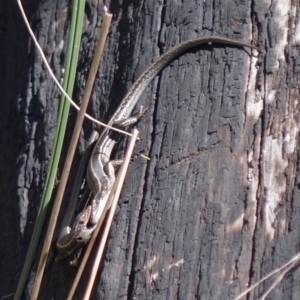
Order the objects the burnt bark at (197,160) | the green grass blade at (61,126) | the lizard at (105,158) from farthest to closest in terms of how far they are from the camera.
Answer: the lizard at (105,158)
the green grass blade at (61,126)
the burnt bark at (197,160)

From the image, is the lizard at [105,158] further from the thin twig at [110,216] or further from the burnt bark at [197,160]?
the thin twig at [110,216]

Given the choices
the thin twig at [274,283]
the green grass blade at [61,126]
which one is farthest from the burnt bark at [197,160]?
the green grass blade at [61,126]

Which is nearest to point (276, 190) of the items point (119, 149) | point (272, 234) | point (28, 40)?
point (272, 234)

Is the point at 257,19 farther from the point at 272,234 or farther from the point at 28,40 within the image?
the point at 28,40

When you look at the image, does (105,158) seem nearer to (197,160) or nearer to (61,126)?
(61,126)

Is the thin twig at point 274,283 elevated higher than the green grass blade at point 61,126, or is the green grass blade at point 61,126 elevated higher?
the green grass blade at point 61,126

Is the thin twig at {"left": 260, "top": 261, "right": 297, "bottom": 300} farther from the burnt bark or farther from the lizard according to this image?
the lizard

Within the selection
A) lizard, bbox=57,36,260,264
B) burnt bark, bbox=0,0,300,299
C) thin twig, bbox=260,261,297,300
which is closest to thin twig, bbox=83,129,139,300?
burnt bark, bbox=0,0,300,299
